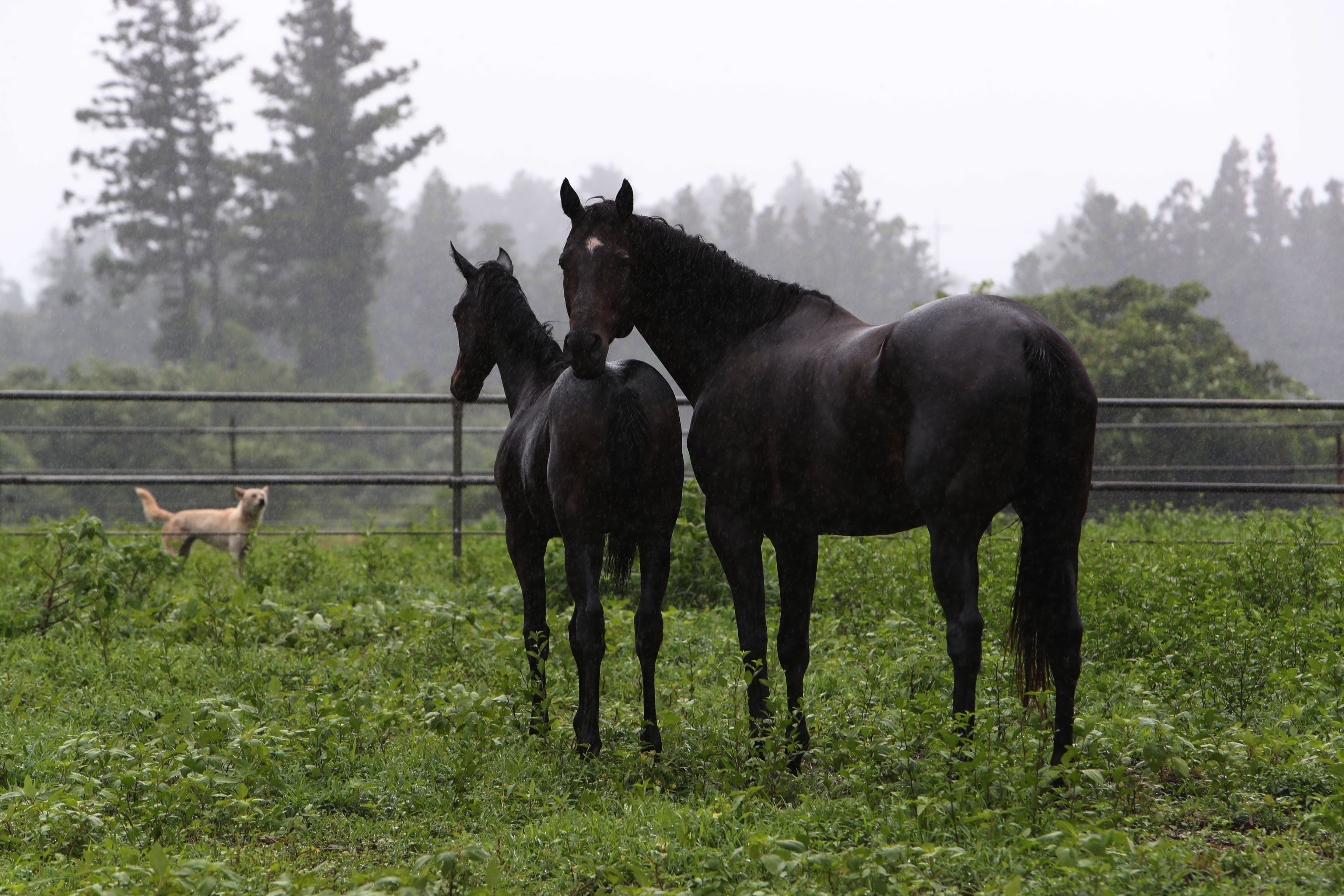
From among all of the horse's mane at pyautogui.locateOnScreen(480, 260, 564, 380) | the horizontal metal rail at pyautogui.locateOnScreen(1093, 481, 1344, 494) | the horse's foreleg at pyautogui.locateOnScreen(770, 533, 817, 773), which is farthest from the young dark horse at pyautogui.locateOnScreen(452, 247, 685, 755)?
the horizontal metal rail at pyautogui.locateOnScreen(1093, 481, 1344, 494)

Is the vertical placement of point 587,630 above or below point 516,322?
below

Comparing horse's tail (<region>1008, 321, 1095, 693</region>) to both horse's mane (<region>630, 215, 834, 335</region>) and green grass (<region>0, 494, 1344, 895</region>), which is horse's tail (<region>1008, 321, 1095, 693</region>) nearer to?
green grass (<region>0, 494, 1344, 895</region>)

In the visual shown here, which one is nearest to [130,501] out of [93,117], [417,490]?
[417,490]

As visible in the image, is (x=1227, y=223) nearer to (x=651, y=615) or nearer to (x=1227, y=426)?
(x=1227, y=426)

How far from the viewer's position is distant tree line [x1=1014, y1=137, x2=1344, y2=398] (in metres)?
49.4

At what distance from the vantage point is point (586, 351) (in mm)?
3510

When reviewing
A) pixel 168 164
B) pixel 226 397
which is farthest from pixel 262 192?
pixel 226 397

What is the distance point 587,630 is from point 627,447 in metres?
0.68

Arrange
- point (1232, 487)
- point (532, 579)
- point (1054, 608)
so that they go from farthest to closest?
point (1232, 487)
point (532, 579)
point (1054, 608)

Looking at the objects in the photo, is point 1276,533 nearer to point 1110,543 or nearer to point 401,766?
point 1110,543

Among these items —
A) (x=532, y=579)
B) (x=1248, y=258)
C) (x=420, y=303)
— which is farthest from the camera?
(x=1248, y=258)

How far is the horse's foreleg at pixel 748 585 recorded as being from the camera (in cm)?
359

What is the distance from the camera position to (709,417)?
12.1 feet

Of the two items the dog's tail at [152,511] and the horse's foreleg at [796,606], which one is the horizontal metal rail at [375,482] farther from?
the horse's foreleg at [796,606]
